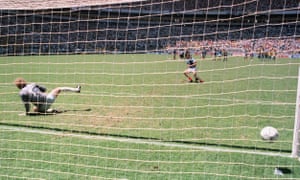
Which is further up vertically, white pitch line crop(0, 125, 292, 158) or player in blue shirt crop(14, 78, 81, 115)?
player in blue shirt crop(14, 78, 81, 115)

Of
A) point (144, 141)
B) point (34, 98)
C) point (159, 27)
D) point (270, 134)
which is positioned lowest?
point (144, 141)

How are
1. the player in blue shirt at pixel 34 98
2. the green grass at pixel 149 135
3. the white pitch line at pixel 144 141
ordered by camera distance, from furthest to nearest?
1. the player in blue shirt at pixel 34 98
2. the white pitch line at pixel 144 141
3. the green grass at pixel 149 135

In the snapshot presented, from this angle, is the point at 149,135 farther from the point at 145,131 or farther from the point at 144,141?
the point at 144,141

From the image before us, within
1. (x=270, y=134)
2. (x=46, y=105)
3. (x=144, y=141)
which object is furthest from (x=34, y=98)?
(x=270, y=134)

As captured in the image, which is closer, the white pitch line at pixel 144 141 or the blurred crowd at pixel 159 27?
the white pitch line at pixel 144 141

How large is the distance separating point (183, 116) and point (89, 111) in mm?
2125

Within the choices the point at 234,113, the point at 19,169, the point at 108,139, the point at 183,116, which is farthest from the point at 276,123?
the point at 19,169

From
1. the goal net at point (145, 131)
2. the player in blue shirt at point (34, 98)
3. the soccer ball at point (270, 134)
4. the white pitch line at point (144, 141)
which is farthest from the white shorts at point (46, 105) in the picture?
the soccer ball at point (270, 134)

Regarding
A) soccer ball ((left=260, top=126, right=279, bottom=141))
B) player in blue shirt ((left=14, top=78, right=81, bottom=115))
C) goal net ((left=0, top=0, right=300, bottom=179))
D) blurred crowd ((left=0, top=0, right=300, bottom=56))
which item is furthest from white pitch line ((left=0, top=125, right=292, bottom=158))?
blurred crowd ((left=0, top=0, right=300, bottom=56))

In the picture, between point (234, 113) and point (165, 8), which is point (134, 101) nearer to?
point (234, 113)

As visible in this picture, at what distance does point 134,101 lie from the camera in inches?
374

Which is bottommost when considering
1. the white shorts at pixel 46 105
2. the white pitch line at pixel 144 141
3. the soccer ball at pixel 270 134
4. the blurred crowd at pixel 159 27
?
the white pitch line at pixel 144 141

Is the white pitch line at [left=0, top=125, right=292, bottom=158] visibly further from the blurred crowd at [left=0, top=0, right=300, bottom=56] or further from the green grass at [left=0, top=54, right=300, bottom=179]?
the blurred crowd at [left=0, top=0, right=300, bottom=56]

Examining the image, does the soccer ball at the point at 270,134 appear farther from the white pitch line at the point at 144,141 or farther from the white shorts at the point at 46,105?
the white shorts at the point at 46,105
